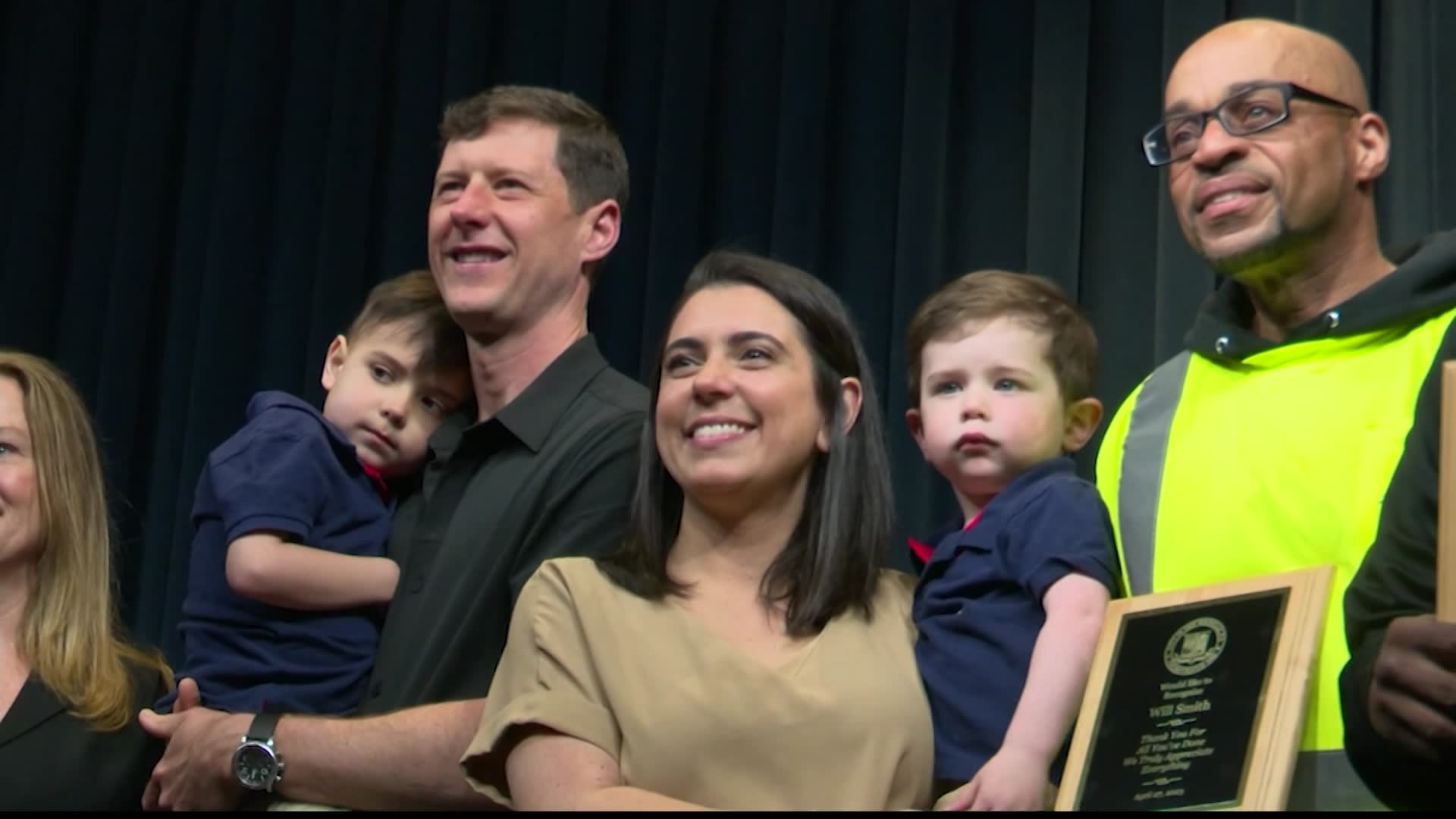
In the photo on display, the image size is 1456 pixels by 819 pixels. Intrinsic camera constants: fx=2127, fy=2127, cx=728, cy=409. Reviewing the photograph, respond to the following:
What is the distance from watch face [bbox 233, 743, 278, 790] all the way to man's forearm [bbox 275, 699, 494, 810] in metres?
0.02

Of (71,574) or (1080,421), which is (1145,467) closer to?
(1080,421)

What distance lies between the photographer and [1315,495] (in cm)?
243

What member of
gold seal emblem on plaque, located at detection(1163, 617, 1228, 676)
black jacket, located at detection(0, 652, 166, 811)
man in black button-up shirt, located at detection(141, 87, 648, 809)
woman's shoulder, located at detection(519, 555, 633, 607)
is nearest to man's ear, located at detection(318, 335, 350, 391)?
man in black button-up shirt, located at detection(141, 87, 648, 809)

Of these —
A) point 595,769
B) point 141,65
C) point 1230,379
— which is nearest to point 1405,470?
Answer: point 1230,379

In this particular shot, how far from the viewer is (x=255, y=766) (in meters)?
2.79

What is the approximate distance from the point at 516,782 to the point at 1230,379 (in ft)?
3.26

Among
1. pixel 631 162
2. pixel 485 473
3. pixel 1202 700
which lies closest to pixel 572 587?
pixel 485 473

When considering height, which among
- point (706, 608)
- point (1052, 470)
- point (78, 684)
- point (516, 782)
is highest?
point (1052, 470)

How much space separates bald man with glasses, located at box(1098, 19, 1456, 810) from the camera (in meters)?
2.39

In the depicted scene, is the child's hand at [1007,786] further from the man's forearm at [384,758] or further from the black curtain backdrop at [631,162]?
the black curtain backdrop at [631,162]

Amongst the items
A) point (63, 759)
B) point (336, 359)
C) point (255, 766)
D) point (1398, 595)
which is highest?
point (1398, 595)

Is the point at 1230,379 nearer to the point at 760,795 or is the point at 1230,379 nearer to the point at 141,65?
the point at 760,795

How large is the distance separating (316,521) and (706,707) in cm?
89

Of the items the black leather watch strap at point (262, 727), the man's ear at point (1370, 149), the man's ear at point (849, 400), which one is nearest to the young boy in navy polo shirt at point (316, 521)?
the black leather watch strap at point (262, 727)
